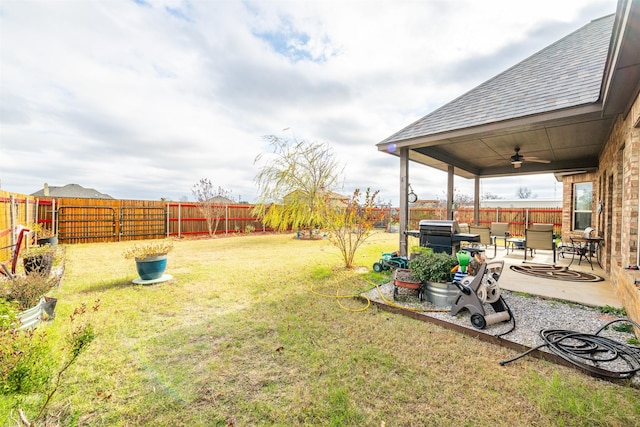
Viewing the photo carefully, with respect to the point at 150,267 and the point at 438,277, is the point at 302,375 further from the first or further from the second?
the point at 150,267

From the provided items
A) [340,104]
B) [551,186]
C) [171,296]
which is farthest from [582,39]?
[551,186]

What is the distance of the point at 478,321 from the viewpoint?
3043 millimetres

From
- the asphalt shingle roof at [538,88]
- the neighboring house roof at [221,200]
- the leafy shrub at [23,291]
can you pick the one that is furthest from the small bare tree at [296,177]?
the leafy shrub at [23,291]

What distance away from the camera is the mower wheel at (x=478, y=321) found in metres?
3.01

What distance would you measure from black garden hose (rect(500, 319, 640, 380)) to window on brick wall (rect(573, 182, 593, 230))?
833 cm

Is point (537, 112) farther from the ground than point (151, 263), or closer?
farther from the ground

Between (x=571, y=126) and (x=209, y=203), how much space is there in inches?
556

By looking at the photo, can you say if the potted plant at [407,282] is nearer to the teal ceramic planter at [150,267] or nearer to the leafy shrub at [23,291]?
the teal ceramic planter at [150,267]

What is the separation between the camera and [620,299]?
379 centimetres

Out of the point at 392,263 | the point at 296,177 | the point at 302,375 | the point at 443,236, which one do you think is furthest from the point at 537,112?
the point at 296,177

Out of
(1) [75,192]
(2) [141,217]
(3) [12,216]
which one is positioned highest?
(1) [75,192]

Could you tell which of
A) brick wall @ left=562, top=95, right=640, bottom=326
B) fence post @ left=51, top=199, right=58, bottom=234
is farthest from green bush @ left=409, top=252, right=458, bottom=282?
fence post @ left=51, top=199, right=58, bottom=234

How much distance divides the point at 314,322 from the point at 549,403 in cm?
Answer: 227

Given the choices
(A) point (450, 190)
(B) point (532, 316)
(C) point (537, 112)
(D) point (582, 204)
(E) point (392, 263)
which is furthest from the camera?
(D) point (582, 204)
